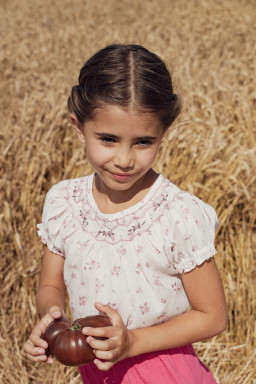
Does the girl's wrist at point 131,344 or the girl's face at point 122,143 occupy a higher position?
the girl's face at point 122,143

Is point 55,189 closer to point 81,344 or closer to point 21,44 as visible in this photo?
point 81,344

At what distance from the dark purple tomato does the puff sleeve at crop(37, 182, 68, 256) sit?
1.30 feet

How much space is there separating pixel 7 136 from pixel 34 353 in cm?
265

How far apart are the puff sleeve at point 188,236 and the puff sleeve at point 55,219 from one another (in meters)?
0.44

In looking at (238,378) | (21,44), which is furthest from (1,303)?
(21,44)

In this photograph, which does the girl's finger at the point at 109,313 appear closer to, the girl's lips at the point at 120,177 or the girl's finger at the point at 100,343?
the girl's finger at the point at 100,343

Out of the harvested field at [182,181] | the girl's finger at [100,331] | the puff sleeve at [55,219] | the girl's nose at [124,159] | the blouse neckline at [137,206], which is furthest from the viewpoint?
the harvested field at [182,181]

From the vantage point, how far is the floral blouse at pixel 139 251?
1.84 metres

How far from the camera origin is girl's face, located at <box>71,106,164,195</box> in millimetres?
1768

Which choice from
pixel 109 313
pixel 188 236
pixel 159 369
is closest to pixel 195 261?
pixel 188 236

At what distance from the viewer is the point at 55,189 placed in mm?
2160

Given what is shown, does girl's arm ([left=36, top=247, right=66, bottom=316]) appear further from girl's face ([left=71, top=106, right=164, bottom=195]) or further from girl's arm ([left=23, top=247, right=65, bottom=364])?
girl's face ([left=71, top=106, right=164, bottom=195])

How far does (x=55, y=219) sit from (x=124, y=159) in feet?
1.53

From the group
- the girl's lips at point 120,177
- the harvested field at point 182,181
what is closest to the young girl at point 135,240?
the girl's lips at point 120,177
